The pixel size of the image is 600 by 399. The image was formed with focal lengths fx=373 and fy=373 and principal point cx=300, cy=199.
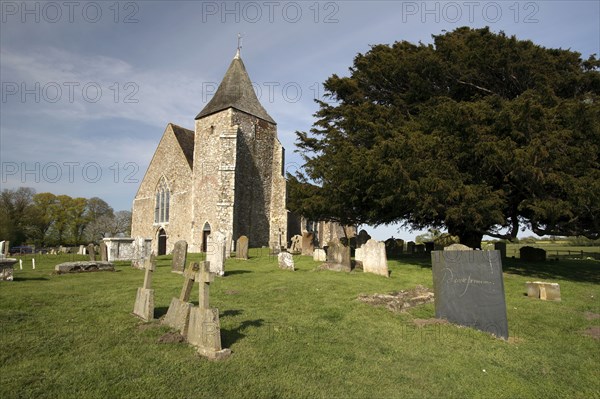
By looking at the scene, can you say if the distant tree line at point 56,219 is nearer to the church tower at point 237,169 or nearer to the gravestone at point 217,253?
the church tower at point 237,169

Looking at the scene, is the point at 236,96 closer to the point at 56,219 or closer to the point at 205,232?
A: the point at 205,232

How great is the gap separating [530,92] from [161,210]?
26.5 metres

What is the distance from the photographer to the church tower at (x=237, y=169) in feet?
84.9

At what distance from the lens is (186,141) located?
31.1 m

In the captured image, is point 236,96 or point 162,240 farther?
point 162,240

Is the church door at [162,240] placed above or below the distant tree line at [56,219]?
below

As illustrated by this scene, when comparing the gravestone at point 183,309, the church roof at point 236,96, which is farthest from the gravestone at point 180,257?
the church roof at point 236,96

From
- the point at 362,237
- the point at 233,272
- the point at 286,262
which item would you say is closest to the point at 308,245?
the point at 362,237

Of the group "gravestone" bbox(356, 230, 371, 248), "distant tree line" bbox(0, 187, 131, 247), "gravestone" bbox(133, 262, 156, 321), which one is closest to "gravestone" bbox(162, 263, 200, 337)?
"gravestone" bbox(133, 262, 156, 321)

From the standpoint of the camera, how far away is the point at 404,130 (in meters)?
15.1

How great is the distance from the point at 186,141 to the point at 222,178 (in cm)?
761

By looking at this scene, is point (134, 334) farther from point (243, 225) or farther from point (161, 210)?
point (161, 210)

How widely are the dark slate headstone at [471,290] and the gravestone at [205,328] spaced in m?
4.63

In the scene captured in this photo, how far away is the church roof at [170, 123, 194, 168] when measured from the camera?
97.7ft
